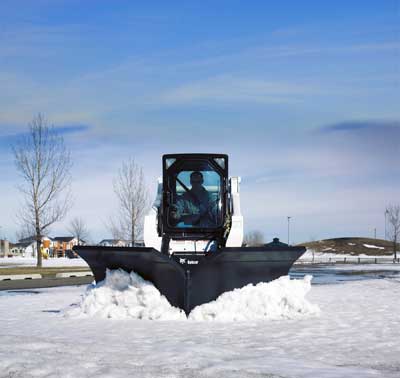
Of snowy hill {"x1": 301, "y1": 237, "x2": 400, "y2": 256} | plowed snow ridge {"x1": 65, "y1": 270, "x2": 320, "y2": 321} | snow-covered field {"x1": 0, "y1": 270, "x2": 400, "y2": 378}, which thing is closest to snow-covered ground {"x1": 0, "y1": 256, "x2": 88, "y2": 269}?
plowed snow ridge {"x1": 65, "y1": 270, "x2": 320, "y2": 321}

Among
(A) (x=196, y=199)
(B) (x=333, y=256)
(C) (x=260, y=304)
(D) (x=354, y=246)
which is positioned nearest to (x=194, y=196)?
(A) (x=196, y=199)

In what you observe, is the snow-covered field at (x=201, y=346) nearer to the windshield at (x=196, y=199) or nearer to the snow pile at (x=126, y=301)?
the snow pile at (x=126, y=301)

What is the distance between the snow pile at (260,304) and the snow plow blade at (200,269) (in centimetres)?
12

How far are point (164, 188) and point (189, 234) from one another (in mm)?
995

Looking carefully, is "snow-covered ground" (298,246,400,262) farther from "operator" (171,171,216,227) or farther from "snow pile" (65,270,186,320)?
"snow pile" (65,270,186,320)

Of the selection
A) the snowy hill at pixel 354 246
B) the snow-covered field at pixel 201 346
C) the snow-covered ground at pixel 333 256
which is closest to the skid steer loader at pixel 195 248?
the snow-covered field at pixel 201 346

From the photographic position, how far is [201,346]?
7.24 m

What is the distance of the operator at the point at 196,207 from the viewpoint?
37.9ft

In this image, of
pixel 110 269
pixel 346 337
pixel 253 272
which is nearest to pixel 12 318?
pixel 110 269

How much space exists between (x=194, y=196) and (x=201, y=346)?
4774 mm

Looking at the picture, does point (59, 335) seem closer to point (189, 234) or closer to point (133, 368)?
point (133, 368)

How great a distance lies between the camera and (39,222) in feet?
123

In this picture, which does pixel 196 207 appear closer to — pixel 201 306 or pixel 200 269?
pixel 200 269

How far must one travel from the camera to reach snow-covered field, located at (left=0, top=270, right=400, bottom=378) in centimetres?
580
